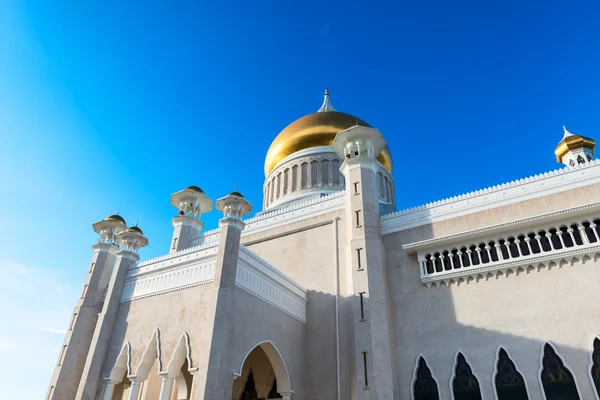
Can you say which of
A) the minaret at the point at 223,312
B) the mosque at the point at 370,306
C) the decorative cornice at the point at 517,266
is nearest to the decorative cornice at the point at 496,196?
the mosque at the point at 370,306

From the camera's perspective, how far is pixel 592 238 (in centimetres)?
873

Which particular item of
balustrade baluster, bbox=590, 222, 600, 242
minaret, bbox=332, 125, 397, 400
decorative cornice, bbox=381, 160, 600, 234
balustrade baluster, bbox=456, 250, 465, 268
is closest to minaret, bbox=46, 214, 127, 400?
minaret, bbox=332, 125, 397, 400

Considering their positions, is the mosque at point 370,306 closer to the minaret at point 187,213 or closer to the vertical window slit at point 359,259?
the vertical window slit at point 359,259

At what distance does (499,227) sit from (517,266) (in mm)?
912

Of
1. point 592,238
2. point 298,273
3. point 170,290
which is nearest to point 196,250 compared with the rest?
point 170,290

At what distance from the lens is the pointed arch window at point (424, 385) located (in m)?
8.95

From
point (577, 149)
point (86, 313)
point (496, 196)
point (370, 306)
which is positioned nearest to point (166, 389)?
point (86, 313)

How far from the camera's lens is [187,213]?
1451 centimetres

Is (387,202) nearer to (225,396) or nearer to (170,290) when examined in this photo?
(170,290)

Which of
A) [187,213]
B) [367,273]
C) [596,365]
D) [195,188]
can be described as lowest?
[596,365]

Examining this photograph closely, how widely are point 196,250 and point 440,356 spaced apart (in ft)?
19.8

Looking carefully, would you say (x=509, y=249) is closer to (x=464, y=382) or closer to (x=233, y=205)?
(x=464, y=382)

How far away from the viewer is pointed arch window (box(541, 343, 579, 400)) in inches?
308

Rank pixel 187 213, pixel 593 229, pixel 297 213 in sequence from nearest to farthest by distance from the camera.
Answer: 1. pixel 593 229
2. pixel 297 213
3. pixel 187 213
